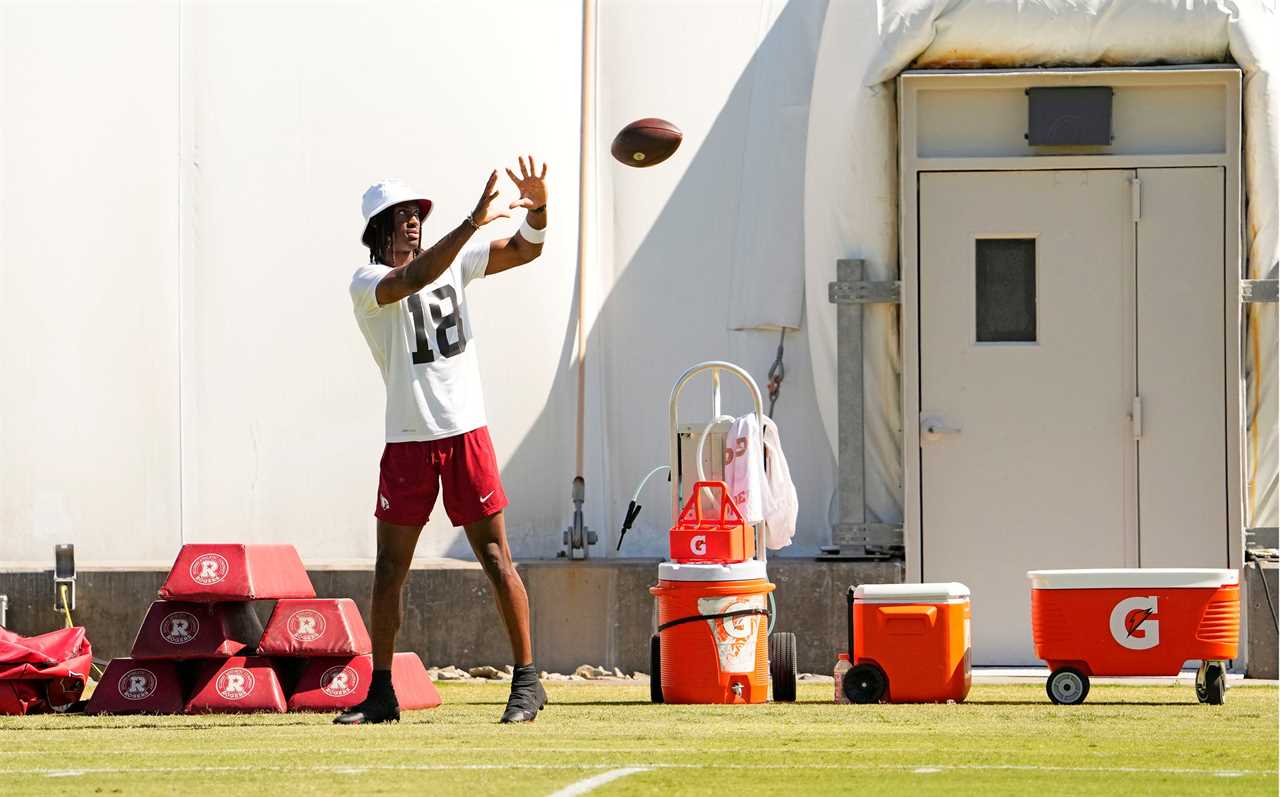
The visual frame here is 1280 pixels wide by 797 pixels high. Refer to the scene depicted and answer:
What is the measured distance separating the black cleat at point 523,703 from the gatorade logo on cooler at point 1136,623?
2.41 metres

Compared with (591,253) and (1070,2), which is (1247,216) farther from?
(591,253)

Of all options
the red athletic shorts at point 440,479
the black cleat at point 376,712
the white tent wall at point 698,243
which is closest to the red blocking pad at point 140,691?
the black cleat at point 376,712

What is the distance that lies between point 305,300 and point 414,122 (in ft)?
3.74

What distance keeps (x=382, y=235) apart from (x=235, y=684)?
6.76 ft

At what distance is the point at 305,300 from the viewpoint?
11508 millimetres

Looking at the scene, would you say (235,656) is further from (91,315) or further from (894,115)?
(894,115)

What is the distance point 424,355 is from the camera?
794cm

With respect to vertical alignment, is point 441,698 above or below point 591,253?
below

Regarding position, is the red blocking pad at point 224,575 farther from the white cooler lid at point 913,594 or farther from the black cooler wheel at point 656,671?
the white cooler lid at point 913,594

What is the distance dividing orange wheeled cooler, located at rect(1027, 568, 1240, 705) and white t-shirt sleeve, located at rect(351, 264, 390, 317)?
2.98 m

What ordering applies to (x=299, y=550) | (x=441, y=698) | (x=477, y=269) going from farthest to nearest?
(x=299, y=550) < (x=441, y=698) < (x=477, y=269)

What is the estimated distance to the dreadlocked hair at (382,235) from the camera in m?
8.08

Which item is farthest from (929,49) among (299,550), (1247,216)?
(299,550)

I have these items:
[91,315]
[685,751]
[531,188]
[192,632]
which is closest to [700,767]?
[685,751]
